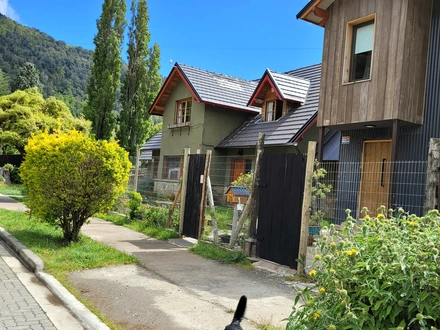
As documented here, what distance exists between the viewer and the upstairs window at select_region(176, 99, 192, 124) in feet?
70.2

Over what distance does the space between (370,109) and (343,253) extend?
8.25 m

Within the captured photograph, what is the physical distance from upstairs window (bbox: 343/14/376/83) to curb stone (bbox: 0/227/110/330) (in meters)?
8.33

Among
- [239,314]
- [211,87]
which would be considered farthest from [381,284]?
[211,87]

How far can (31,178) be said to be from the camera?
26.6 feet

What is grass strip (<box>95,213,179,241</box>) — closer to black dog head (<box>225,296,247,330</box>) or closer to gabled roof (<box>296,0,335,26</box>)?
black dog head (<box>225,296,247,330</box>)

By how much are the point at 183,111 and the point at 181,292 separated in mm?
17183

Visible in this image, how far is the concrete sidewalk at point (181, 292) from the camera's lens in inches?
178

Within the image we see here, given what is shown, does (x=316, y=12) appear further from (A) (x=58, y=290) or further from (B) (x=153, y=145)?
(B) (x=153, y=145)

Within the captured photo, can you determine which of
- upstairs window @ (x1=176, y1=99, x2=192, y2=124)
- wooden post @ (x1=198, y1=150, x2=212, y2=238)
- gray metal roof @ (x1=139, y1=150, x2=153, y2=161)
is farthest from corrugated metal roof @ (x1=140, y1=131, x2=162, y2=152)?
wooden post @ (x1=198, y1=150, x2=212, y2=238)

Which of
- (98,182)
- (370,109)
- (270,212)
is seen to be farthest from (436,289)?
(370,109)

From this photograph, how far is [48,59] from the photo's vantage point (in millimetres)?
88375

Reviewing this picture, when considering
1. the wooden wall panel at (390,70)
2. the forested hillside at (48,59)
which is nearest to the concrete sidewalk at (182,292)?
the wooden wall panel at (390,70)

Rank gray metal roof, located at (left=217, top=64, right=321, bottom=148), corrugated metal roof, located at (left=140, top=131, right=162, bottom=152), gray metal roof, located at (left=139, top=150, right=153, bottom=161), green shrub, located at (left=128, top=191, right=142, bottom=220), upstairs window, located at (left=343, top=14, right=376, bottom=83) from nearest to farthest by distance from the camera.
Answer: upstairs window, located at (left=343, top=14, right=376, bottom=83)
green shrub, located at (left=128, top=191, right=142, bottom=220)
gray metal roof, located at (left=217, top=64, right=321, bottom=148)
corrugated metal roof, located at (left=140, top=131, right=162, bottom=152)
gray metal roof, located at (left=139, top=150, right=153, bottom=161)

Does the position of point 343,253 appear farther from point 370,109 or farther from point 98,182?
point 370,109
